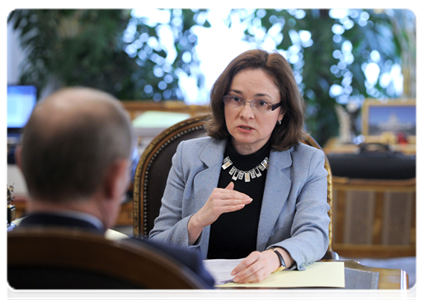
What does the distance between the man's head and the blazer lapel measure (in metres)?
0.78

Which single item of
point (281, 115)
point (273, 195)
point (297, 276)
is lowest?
point (297, 276)

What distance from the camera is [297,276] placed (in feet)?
3.18

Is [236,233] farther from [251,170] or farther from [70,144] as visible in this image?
[70,144]

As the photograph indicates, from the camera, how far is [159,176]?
1.43 metres

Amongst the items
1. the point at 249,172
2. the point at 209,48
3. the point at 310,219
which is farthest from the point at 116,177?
the point at 209,48

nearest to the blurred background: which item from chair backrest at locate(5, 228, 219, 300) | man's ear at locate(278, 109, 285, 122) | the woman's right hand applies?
man's ear at locate(278, 109, 285, 122)

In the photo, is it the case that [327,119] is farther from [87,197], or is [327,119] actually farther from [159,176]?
[87,197]

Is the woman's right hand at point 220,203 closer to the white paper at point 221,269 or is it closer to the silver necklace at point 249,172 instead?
the white paper at point 221,269

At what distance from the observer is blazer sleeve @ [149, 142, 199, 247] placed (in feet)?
3.91

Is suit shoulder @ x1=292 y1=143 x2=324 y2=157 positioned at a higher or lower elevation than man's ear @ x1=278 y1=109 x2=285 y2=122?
lower

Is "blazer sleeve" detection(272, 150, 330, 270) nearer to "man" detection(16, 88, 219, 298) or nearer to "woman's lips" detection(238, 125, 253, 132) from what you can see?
"woman's lips" detection(238, 125, 253, 132)

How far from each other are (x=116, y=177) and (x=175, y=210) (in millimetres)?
770

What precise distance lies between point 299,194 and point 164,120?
244 centimetres

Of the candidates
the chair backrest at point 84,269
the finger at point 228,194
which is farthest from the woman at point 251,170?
the chair backrest at point 84,269
